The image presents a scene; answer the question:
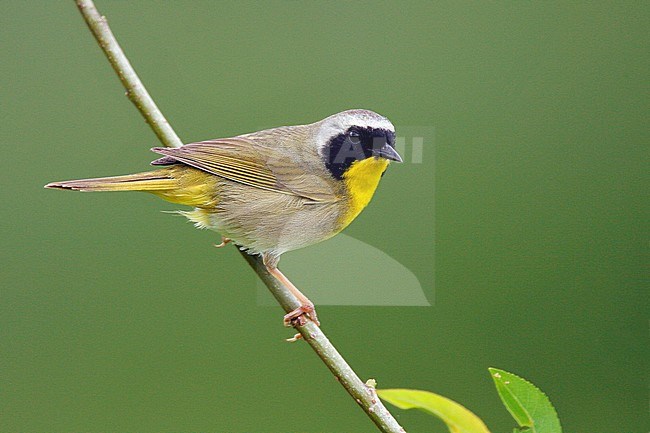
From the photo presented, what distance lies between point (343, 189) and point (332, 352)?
28 centimetres

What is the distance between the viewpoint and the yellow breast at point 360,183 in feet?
3.07

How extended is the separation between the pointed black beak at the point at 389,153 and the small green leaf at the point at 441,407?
9.9 inches

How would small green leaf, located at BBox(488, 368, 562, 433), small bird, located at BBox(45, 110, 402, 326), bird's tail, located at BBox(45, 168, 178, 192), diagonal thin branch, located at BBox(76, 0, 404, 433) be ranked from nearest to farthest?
small green leaf, located at BBox(488, 368, 562, 433), diagonal thin branch, located at BBox(76, 0, 404, 433), bird's tail, located at BBox(45, 168, 178, 192), small bird, located at BBox(45, 110, 402, 326)

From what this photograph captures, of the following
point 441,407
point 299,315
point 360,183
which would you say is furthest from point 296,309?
point 441,407

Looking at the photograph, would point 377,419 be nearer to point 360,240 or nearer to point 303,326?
point 303,326

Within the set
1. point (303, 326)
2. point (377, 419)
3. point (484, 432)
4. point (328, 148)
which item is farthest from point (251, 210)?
point (484, 432)

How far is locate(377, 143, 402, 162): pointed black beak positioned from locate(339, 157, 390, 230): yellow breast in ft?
0.25

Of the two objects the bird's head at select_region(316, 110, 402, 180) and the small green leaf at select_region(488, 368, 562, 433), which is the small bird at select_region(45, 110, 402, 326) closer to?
the bird's head at select_region(316, 110, 402, 180)

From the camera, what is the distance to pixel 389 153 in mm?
794

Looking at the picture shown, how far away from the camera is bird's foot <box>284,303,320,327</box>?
885 mm

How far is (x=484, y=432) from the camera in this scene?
23.9 inches

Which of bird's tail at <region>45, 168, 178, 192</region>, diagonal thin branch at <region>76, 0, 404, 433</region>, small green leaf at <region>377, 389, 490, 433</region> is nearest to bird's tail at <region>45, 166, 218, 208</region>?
bird's tail at <region>45, 168, 178, 192</region>

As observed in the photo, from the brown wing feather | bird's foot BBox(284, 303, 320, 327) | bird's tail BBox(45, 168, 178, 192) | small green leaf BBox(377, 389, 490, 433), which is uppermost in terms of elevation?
the brown wing feather

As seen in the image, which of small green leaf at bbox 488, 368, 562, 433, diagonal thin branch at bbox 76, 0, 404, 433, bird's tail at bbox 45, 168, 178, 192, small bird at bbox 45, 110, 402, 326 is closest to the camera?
small green leaf at bbox 488, 368, 562, 433
